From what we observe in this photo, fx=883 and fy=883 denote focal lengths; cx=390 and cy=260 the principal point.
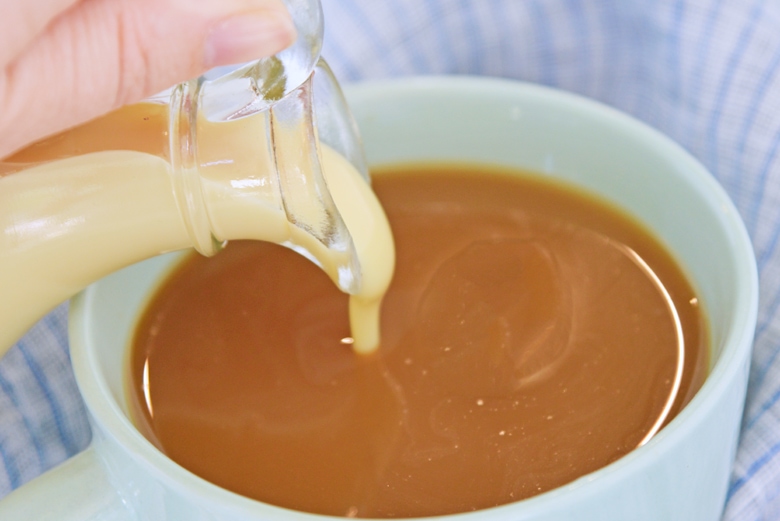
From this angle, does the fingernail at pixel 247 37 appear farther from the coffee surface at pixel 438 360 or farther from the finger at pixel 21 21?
the coffee surface at pixel 438 360

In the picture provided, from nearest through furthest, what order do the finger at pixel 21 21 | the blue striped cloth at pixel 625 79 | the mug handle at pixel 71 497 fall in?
1. the finger at pixel 21 21
2. the mug handle at pixel 71 497
3. the blue striped cloth at pixel 625 79

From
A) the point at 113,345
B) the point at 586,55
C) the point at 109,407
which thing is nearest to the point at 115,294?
the point at 113,345

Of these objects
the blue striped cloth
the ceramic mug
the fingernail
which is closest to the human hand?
the fingernail

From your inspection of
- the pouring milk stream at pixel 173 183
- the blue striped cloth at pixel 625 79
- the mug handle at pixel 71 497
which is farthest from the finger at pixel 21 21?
the blue striped cloth at pixel 625 79

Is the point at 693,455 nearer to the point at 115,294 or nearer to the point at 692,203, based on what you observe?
the point at 692,203

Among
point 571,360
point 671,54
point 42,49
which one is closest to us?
point 42,49

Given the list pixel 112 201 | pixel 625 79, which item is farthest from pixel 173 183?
pixel 625 79

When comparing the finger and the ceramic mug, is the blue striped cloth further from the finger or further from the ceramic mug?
the finger

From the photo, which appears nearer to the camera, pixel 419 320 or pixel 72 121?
pixel 72 121
